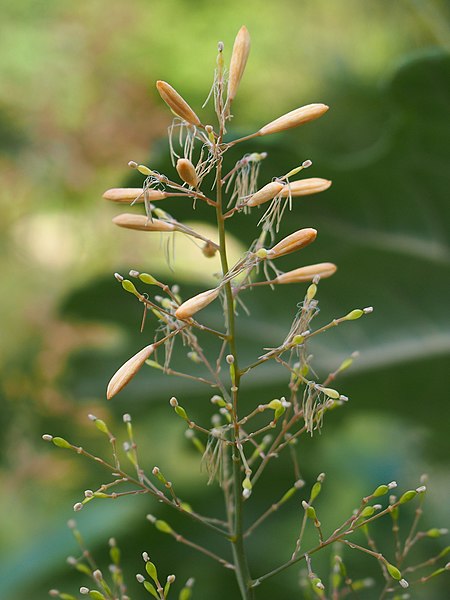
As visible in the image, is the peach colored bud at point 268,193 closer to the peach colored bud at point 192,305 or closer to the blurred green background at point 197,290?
the peach colored bud at point 192,305

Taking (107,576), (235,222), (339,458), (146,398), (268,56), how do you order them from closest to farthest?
1. (235,222)
2. (146,398)
3. (107,576)
4. (339,458)
5. (268,56)

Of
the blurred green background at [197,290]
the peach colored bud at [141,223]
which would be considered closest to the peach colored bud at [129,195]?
the peach colored bud at [141,223]

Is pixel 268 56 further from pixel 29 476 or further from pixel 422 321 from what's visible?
pixel 422 321

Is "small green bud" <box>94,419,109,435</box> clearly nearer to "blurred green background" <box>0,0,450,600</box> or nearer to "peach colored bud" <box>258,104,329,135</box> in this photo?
"peach colored bud" <box>258,104,329,135</box>

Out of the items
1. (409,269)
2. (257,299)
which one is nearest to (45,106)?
(257,299)

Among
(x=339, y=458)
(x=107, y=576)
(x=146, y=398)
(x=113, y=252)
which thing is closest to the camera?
(x=146, y=398)

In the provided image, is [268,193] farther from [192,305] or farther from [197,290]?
[197,290]
